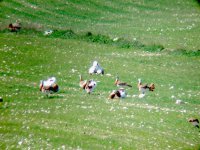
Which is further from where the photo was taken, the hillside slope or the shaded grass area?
the hillside slope

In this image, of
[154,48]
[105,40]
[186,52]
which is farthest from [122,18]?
[186,52]

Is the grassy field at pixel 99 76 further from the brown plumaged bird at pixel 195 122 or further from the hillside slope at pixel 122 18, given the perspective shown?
the brown plumaged bird at pixel 195 122

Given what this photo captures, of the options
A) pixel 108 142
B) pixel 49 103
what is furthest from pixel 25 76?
pixel 108 142

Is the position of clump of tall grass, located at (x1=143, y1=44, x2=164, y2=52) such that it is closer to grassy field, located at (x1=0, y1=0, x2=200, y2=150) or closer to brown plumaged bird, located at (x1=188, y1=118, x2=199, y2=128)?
grassy field, located at (x1=0, y1=0, x2=200, y2=150)

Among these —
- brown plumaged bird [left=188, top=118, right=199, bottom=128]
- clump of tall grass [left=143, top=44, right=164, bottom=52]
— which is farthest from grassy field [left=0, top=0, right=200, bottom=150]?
brown plumaged bird [left=188, top=118, right=199, bottom=128]

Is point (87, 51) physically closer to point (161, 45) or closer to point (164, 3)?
point (161, 45)

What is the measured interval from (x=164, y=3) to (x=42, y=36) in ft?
70.7

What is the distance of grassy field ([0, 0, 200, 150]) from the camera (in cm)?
2489

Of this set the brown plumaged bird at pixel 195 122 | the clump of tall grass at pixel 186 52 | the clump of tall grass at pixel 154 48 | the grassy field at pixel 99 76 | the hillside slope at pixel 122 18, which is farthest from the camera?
the hillside slope at pixel 122 18

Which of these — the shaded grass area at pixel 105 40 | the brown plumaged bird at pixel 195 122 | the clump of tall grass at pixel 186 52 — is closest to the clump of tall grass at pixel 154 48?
the shaded grass area at pixel 105 40

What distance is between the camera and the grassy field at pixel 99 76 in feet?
81.7

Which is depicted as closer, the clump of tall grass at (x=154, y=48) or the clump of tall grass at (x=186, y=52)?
the clump of tall grass at (x=186, y=52)

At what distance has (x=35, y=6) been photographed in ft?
212

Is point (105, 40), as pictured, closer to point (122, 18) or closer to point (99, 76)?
point (122, 18)
